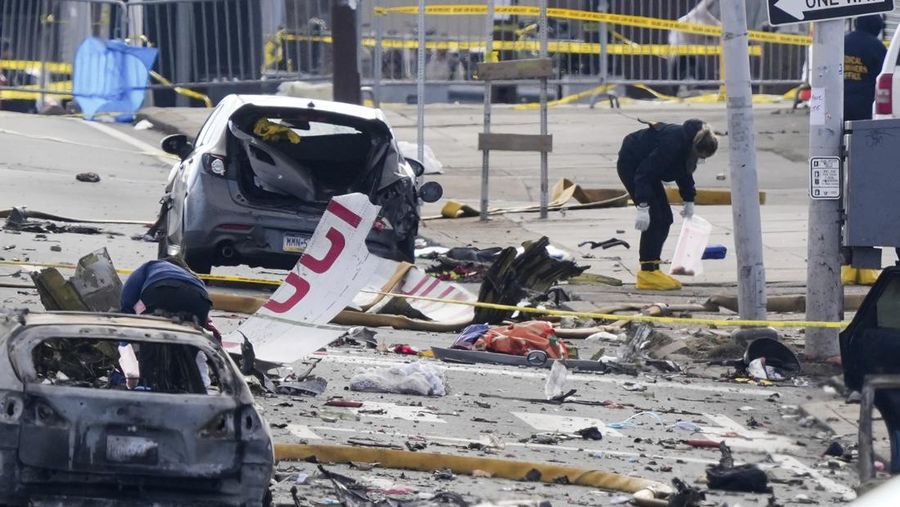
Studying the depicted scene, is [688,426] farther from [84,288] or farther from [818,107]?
[84,288]

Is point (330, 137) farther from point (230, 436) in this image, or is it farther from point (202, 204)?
point (230, 436)

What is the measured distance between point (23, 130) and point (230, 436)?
55.9ft

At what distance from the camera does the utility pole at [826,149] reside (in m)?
11.1

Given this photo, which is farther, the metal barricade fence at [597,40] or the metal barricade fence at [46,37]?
the metal barricade fence at [597,40]

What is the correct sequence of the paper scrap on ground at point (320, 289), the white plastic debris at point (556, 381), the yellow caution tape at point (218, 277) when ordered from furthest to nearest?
the yellow caution tape at point (218, 277) → the paper scrap on ground at point (320, 289) → the white plastic debris at point (556, 381)

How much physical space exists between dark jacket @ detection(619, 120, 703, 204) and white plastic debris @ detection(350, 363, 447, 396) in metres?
4.88

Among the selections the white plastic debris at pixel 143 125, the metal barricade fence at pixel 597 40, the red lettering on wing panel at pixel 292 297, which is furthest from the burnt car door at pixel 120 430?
the metal barricade fence at pixel 597 40

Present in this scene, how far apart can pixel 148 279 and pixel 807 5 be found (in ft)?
15.6

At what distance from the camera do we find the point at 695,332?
1228 cm

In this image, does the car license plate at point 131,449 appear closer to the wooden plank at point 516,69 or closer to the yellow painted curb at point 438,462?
the yellow painted curb at point 438,462

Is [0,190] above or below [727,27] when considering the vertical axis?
below

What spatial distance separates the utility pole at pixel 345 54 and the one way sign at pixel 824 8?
905 cm

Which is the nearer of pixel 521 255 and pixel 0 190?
pixel 521 255

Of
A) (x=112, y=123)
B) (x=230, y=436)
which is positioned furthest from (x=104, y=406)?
(x=112, y=123)
